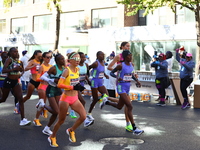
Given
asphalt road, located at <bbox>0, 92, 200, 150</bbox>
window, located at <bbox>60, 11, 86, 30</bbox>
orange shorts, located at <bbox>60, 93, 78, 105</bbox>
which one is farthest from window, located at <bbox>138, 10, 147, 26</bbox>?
orange shorts, located at <bbox>60, 93, 78, 105</bbox>

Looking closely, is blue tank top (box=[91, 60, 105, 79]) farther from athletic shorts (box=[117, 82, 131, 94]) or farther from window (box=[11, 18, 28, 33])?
window (box=[11, 18, 28, 33])

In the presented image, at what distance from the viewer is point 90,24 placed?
33781 millimetres

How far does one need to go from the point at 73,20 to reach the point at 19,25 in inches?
331

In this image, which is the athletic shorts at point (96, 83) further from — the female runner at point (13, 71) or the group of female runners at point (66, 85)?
the female runner at point (13, 71)

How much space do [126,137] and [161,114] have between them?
380 cm

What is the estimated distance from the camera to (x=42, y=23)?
3844 cm

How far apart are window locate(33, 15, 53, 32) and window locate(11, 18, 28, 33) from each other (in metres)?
1.56

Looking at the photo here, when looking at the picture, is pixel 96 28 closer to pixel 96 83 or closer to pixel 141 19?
pixel 141 19

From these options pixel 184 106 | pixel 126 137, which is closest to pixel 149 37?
pixel 184 106

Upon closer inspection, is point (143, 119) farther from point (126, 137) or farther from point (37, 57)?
point (37, 57)

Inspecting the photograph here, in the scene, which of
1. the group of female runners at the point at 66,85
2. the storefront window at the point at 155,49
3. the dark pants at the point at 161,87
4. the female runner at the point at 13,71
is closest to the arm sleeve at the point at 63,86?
the group of female runners at the point at 66,85

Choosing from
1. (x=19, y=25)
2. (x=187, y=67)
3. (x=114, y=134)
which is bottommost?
(x=114, y=134)

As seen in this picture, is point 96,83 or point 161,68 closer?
point 96,83

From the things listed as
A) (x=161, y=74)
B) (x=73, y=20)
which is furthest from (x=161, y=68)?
(x=73, y=20)
